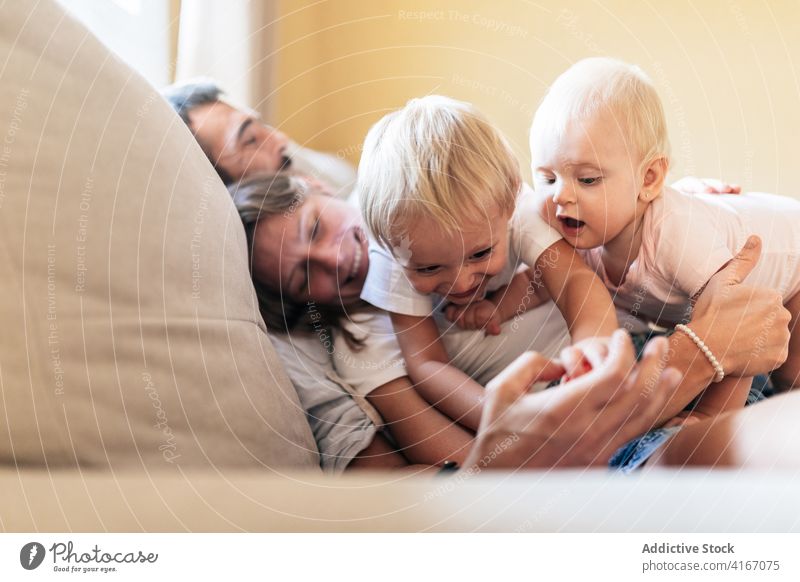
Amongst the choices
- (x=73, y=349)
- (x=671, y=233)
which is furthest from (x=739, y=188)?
(x=73, y=349)

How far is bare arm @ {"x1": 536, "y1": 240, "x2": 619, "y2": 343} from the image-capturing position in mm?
454

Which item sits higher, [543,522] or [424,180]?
[424,180]

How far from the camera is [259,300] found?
0.51 m

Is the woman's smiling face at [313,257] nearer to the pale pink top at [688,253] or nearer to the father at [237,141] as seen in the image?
the father at [237,141]

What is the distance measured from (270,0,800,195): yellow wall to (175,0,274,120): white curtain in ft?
0.05

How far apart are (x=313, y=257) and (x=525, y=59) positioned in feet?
0.65

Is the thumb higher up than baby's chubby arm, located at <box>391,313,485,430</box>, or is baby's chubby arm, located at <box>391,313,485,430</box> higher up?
the thumb

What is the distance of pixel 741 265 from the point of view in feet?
1.56

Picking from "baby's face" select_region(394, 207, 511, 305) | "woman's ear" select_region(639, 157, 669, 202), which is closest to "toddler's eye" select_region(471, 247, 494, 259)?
"baby's face" select_region(394, 207, 511, 305)

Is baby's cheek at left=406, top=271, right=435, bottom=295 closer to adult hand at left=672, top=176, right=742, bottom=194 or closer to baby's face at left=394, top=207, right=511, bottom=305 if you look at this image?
baby's face at left=394, top=207, right=511, bottom=305

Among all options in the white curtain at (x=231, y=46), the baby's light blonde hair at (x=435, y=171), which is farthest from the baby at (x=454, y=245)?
the white curtain at (x=231, y=46)

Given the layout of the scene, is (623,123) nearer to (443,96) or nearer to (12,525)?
(443,96)

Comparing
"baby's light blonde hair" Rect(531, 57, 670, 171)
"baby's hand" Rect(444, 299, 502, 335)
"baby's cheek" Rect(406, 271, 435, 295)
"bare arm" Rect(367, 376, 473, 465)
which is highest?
"baby's light blonde hair" Rect(531, 57, 670, 171)
